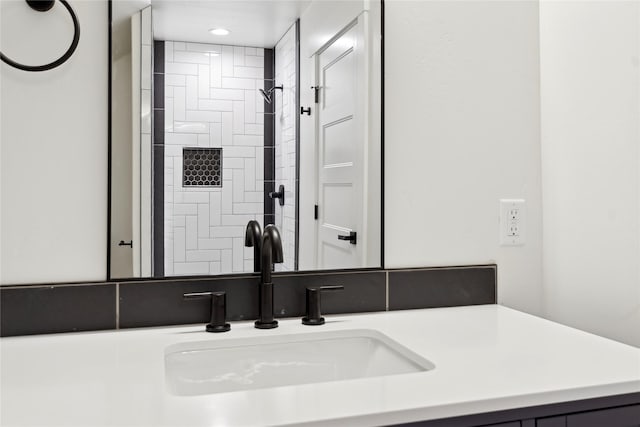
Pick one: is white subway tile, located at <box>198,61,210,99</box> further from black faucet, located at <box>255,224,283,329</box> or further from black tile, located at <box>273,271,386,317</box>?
black tile, located at <box>273,271,386,317</box>

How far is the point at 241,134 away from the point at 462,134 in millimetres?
607

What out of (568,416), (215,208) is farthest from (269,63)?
(568,416)

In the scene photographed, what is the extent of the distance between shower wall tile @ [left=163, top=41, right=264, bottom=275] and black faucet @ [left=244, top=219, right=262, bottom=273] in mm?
12

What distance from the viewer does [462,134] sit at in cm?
141

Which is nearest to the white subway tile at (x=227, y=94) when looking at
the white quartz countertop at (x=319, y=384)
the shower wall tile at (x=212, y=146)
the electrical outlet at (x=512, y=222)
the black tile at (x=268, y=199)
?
the shower wall tile at (x=212, y=146)

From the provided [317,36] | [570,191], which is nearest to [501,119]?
[570,191]

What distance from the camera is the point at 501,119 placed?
1445 millimetres

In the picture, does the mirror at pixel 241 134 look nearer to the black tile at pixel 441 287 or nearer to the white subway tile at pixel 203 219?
the white subway tile at pixel 203 219

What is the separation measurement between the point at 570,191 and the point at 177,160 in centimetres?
102

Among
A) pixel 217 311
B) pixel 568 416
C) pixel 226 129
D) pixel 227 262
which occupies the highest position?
pixel 226 129

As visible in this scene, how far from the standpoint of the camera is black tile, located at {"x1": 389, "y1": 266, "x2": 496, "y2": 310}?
1.33 metres

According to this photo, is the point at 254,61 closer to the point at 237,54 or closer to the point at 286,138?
the point at 237,54

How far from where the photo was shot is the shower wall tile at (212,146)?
1170 mm

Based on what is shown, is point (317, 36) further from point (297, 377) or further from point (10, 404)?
point (10, 404)
